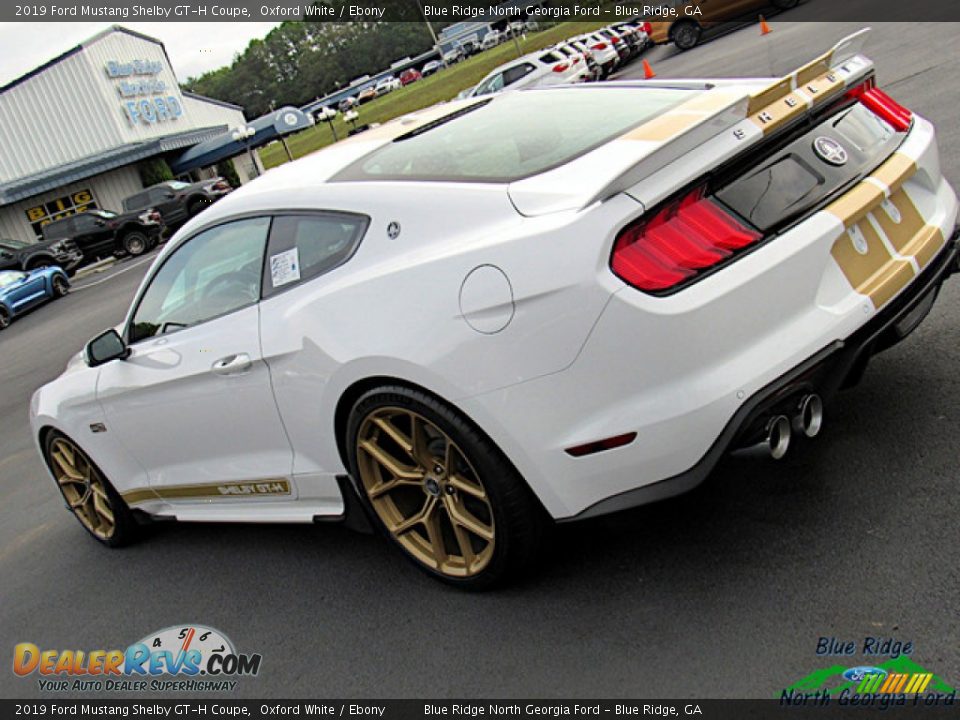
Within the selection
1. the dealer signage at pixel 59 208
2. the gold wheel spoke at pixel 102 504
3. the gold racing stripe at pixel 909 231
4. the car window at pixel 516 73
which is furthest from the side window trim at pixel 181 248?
the dealer signage at pixel 59 208

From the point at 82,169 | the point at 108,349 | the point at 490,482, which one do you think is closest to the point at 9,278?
the point at 108,349

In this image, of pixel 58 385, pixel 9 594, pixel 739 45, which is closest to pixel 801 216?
pixel 58 385

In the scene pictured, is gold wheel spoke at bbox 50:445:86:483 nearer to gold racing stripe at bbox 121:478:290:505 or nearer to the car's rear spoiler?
gold racing stripe at bbox 121:478:290:505

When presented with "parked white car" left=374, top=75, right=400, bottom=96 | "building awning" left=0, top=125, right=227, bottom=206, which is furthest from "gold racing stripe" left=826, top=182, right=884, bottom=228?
"parked white car" left=374, top=75, right=400, bottom=96

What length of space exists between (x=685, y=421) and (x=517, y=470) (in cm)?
59

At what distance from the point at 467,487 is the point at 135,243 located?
90.9 feet

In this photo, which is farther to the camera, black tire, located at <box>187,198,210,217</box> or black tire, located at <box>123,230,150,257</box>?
black tire, located at <box>187,198,210,217</box>

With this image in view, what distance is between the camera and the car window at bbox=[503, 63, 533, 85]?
27.3 metres

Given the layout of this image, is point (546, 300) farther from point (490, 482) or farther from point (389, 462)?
point (389, 462)

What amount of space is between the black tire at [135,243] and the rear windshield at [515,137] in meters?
26.6

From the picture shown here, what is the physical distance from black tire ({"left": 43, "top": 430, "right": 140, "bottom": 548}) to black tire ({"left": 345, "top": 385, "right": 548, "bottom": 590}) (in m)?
Result: 2.14

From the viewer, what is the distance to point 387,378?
313 centimetres

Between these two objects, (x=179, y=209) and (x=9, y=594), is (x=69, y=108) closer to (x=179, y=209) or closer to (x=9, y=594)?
(x=179, y=209)

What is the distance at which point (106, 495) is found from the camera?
16.2 feet
